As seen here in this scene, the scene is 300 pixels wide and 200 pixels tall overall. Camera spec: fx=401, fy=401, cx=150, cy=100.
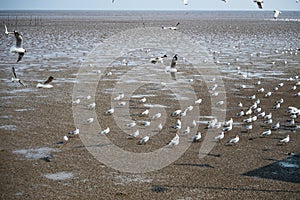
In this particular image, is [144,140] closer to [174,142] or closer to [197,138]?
[174,142]

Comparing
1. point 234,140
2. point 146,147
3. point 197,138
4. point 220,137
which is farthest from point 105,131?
point 234,140

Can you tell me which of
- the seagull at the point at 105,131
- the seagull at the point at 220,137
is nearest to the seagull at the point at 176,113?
the seagull at the point at 220,137

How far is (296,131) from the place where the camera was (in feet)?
49.3

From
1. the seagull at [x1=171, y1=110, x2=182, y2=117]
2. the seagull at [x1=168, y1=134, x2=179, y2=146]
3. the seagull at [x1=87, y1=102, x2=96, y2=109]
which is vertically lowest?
the seagull at [x1=87, y1=102, x2=96, y2=109]

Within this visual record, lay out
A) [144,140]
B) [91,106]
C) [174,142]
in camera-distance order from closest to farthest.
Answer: [174,142]
[144,140]
[91,106]

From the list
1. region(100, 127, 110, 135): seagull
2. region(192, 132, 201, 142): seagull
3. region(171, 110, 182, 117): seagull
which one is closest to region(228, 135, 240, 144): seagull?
region(192, 132, 201, 142): seagull

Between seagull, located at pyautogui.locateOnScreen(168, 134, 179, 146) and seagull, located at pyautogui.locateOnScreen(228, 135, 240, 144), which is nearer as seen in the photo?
seagull, located at pyautogui.locateOnScreen(168, 134, 179, 146)

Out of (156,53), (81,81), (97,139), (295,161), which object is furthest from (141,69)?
(295,161)

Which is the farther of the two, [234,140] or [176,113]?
[176,113]

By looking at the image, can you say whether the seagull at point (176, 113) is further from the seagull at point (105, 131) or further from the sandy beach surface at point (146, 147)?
the seagull at point (105, 131)

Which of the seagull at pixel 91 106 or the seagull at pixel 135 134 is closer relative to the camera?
the seagull at pixel 135 134

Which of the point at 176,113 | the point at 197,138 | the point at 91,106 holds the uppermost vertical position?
the point at 197,138

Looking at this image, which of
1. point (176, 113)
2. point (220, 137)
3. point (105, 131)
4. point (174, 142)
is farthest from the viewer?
point (176, 113)

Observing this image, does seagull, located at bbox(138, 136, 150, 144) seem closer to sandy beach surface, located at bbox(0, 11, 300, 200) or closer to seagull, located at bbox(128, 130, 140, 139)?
sandy beach surface, located at bbox(0, 11, 300, 200)
